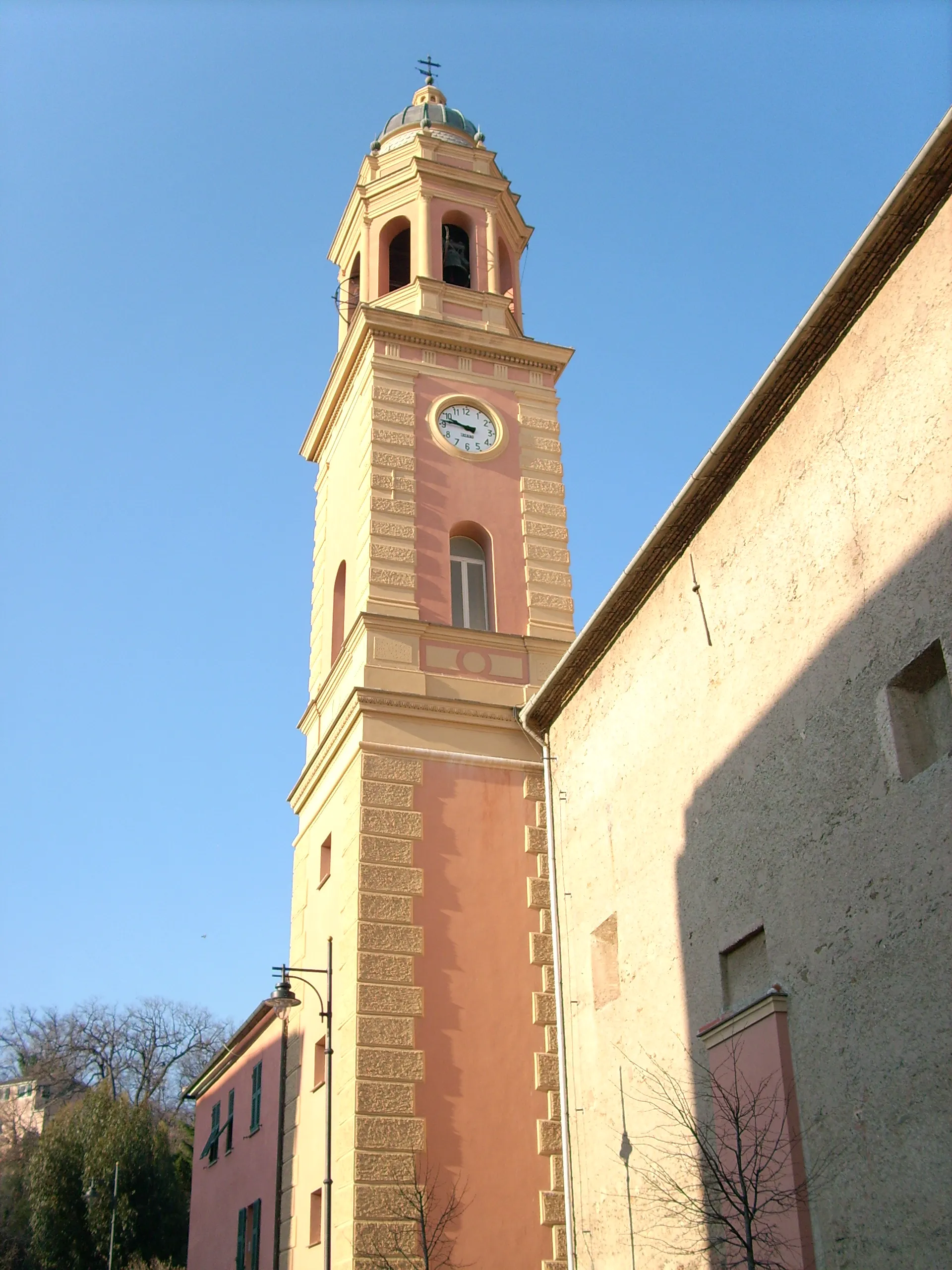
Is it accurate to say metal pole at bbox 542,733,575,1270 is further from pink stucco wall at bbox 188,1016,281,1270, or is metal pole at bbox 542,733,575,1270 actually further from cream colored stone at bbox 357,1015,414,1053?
pink stucco wall at bbox 188,1016,281,1270

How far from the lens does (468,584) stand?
799 inches

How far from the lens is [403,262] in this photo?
2488cm

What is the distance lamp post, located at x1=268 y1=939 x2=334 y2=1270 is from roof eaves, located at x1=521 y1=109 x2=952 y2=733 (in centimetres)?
475

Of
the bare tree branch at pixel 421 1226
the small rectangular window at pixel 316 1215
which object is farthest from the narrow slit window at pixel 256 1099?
the bare tree branch at pixel 421 1226

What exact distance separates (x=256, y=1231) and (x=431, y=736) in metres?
7.95

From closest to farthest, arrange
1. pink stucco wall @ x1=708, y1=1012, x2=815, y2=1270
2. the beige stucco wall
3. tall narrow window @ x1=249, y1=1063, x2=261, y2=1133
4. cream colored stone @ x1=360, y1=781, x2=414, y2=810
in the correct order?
the beige stucco wall → pink stucco wall @ x1=708, y1=1012, x2=815, y2=1270 → cream colored stone @ x1=360, y1=781, x2=414, y2=810 → tall narrow window @ x1=249, y1=1063, x2=261, y2=1133

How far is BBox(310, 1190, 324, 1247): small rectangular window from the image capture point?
16.4 metres

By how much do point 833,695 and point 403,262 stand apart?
52.9 feet

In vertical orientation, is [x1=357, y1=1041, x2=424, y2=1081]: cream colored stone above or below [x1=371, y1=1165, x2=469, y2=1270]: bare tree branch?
above

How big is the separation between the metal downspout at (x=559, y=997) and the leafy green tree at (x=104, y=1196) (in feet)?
80.1

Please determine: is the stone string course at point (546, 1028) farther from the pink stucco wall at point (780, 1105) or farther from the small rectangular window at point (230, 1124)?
the small rectangular window at point (230, 1124)

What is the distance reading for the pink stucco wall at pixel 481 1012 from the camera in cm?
1542

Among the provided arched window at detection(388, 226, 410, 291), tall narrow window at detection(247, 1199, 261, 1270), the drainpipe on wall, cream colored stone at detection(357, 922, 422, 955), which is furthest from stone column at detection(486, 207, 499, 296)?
tall narrow window at detection(247, 1199, 261, 1270)

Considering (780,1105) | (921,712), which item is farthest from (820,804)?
(780,1105)
